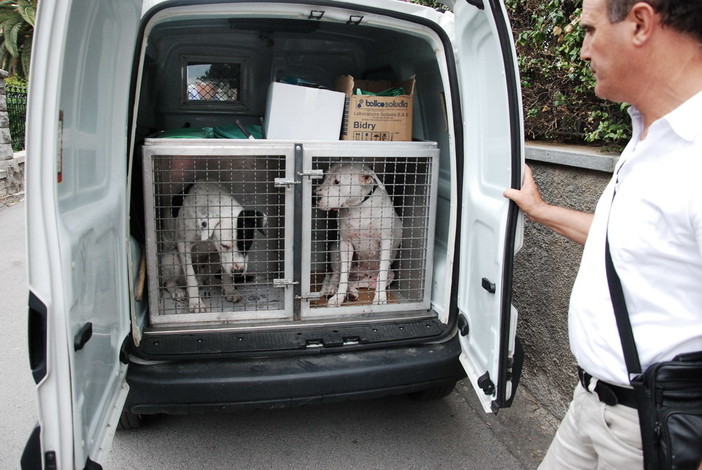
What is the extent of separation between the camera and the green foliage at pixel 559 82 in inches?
127

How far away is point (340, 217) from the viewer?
11.5 feet

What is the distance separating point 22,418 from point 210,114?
2.55 metres

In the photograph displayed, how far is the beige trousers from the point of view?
4.78ft

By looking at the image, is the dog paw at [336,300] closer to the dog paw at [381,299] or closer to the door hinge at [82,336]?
the dog paw at [381,299]

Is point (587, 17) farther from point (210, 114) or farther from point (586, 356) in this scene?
point (210, 114)

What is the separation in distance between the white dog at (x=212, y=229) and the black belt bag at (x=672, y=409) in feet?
7.49

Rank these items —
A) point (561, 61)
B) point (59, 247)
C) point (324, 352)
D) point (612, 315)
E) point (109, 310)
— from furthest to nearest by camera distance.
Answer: point (561, 61) < point (324, 352) < point (109, 310) < point (59, 247) < point (612, 315)

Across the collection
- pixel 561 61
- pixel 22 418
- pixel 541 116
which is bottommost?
pixel 22 418

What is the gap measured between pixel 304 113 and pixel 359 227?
2.72 feet

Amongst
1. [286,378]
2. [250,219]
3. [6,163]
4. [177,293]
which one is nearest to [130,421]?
[177,293]

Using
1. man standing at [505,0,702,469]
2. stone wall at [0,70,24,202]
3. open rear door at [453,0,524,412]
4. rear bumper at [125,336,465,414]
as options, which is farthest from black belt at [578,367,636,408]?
stone wall at [0,70,24,202]

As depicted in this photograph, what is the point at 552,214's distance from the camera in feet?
6.70

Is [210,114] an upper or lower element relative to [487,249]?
upper

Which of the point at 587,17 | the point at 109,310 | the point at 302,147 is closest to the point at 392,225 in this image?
the point at 302,147
